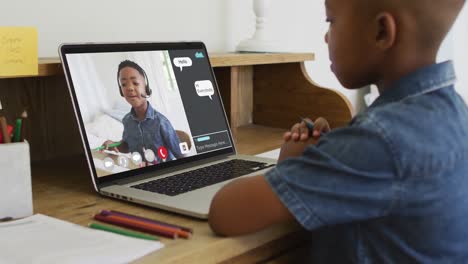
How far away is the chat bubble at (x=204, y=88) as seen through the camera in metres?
1.11

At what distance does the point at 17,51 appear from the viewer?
83 cm

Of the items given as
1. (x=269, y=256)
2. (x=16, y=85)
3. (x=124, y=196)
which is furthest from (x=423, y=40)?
(x=16, y=85)

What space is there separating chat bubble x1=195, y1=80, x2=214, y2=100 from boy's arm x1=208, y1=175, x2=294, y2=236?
442 millimetres

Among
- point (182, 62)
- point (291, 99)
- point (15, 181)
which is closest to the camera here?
point (15, 181)

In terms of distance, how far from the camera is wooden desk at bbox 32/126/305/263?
2.09 ft

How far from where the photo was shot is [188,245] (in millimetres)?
647

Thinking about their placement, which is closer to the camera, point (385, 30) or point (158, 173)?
point (385, 30)

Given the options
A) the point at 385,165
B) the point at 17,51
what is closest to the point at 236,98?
the point at 17,51

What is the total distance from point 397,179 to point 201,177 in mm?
387

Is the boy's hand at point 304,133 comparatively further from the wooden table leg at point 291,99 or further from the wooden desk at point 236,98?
the wooden table leg at point 291,99

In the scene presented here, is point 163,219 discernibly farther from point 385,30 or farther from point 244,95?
point 244,95

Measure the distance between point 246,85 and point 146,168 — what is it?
0.66 m

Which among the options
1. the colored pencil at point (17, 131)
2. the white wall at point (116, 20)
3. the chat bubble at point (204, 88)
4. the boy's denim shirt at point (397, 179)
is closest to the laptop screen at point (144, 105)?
the chat bubble at point (204, 88)

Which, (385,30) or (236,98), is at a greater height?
(385,30)
